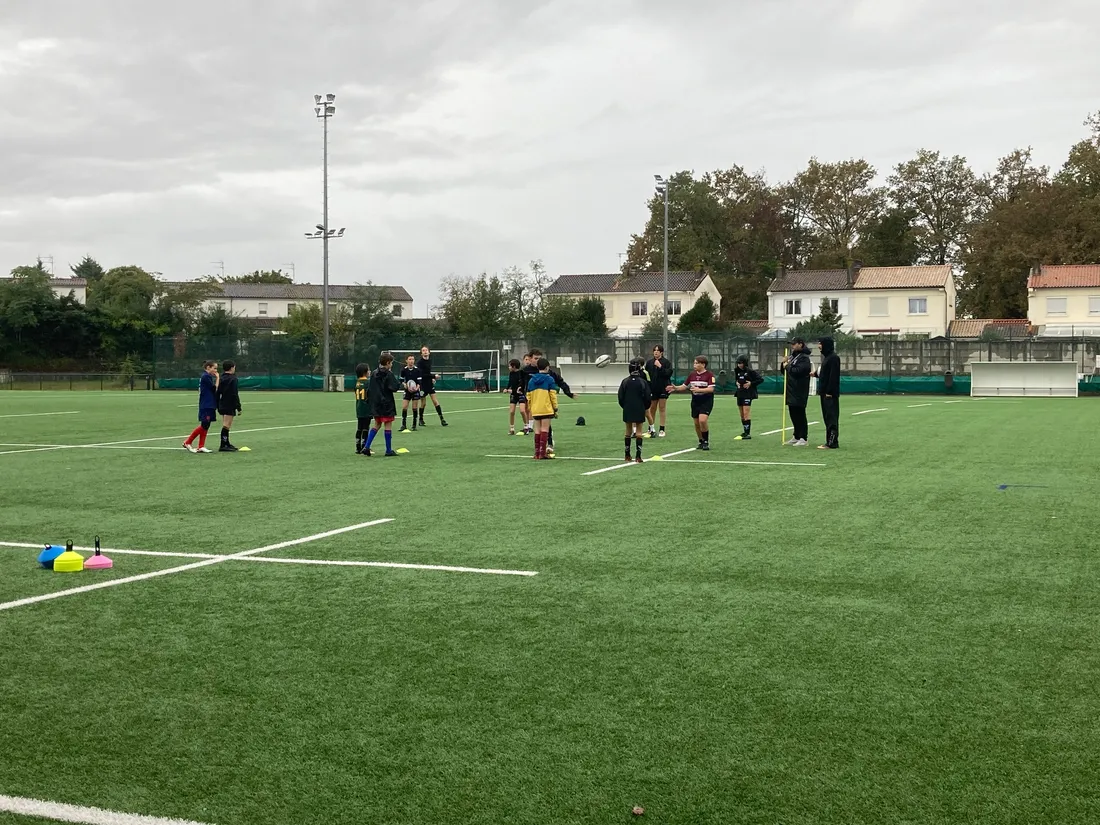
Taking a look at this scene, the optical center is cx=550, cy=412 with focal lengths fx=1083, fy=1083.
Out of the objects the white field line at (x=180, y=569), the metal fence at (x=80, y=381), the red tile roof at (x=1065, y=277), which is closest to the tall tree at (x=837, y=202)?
the red tile roof at (x=1065, y=277)

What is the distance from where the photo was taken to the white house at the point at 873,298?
79938 millimetres

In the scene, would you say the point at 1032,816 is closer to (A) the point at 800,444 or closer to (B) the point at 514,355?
(A) the point at 800,444

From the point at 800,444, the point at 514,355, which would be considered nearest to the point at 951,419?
the point at 800,444

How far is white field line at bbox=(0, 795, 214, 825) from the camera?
3.84 metres

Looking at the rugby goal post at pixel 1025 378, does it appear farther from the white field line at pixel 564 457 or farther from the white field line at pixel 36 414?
the white field line at pixel 36 414

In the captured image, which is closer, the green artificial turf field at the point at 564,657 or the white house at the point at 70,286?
the green artificial turf field at the point at 564,657

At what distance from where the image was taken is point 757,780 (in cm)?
418

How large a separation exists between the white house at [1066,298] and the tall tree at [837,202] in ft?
61.6

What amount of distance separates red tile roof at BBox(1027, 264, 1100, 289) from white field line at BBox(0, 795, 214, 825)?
78376mm

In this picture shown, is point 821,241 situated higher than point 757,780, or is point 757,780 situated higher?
point 821,241

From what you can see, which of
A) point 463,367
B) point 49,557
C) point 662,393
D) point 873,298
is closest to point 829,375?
point 662,393

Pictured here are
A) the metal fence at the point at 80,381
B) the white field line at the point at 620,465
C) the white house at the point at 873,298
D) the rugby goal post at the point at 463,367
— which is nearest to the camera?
the white field line at the point at 620,465

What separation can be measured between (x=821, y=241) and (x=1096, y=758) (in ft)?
310

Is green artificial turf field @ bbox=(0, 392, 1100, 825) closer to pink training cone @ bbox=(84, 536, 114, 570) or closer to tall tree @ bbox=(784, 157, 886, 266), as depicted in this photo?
pink training cone @ bbox=(84, 536, 114, 570)
